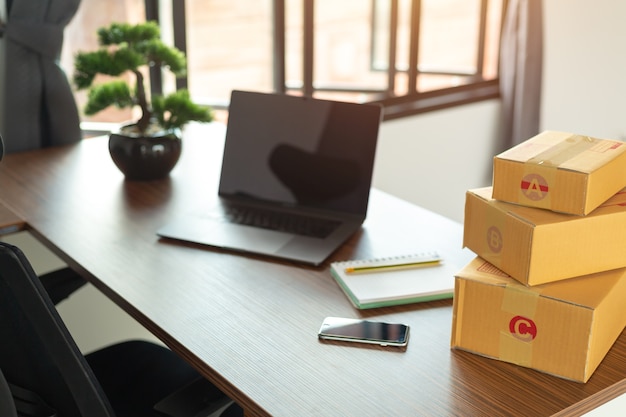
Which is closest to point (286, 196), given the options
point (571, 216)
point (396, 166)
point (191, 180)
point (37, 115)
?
point (191, 180)

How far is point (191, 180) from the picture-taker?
6.14 feet

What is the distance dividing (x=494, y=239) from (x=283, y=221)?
59 cm

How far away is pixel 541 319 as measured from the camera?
1044mm

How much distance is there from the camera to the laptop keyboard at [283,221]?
1551 millimetres

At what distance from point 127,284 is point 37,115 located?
3.41 feet

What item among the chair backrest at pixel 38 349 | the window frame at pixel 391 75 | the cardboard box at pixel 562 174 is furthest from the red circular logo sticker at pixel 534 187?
the window frame at pixel 391 75

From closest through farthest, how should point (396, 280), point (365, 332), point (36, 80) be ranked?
point (365, 332), point (396, 280), point (36, 80)

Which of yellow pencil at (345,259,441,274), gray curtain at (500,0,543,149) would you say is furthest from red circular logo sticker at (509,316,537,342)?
gray curtain at (500,0,543,149)

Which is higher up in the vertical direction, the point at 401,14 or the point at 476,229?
the point at 401,14

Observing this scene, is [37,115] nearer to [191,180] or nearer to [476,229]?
[191,180]

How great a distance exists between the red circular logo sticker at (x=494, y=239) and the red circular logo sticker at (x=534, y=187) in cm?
7

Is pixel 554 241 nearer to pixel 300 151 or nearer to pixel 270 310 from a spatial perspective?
pixel 270 310

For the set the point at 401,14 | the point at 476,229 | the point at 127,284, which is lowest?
the point at 127,284

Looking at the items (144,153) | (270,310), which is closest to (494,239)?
(270,310)
